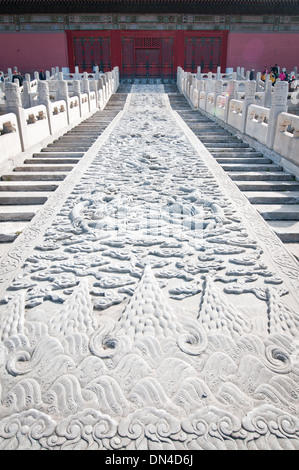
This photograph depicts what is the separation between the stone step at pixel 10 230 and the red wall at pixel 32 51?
24423 mm

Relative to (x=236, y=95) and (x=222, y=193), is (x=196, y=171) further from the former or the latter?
(x=236, y=95)

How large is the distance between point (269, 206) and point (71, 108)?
27.8 ft

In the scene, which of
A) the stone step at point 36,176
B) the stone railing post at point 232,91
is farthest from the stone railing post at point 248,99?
the stone step at point 36,176

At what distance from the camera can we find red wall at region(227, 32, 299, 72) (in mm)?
24766

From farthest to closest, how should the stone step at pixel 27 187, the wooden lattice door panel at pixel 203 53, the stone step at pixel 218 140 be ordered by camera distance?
1. the wooden lattice door panel at pixel 203 53
2. the stone step at pixel 218 140
3. the stone step at pixel 27 187

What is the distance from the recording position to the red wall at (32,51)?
2459 centimetres

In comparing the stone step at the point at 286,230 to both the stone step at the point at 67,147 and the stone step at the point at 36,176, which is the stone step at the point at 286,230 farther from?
the stone step at the point at 67,147

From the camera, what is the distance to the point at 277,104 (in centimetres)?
717

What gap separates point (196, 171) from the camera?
657 centimetres

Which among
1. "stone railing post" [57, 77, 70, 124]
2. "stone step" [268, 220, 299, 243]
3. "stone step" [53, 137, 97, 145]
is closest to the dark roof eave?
"stone railing post" [57, 77, 70, 124]

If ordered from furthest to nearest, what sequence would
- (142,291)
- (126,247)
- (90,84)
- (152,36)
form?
(152,36)
(90,84)
(126,247)
(142,291)

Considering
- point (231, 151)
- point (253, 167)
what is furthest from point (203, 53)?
point (253, 167)

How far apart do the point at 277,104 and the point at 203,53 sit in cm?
2155
